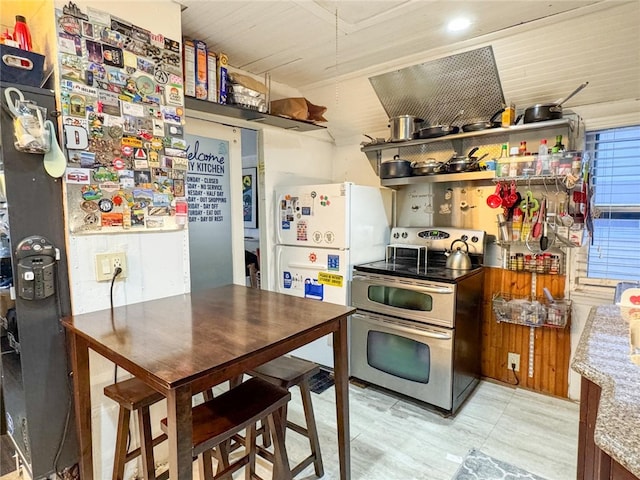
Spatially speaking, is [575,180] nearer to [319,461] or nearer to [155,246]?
[319,461]

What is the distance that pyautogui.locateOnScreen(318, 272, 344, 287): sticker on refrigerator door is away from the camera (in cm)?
→ 290

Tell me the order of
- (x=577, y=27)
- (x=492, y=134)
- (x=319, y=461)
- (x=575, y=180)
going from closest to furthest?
(x=319, y=461), (x=577, y=27), (x=575, y=180), (x=492, y=134)

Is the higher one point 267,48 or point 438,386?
point 267,48

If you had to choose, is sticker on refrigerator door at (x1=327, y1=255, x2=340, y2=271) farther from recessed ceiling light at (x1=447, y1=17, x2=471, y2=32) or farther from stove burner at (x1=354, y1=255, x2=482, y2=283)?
recessed ceiling light at (x1=447, y1=17, x2=471, y2=32)

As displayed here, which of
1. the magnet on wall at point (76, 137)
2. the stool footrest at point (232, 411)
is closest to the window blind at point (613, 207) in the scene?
the stool footrest at point (232, 411)

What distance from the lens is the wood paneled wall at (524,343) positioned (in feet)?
8.77

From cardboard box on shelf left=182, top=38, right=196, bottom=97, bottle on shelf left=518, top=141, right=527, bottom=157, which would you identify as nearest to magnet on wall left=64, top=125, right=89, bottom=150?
cardboard box on shelf left=182, top=38, right=196, bottom=97

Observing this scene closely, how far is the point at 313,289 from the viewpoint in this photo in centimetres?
308

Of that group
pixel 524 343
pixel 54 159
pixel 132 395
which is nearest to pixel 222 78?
pixel 54 159

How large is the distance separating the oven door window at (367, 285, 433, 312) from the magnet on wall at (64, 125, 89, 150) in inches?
78.6

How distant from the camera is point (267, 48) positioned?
255cm

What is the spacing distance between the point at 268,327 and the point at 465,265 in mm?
1837

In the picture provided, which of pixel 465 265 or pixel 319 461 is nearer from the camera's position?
pixel 319 461

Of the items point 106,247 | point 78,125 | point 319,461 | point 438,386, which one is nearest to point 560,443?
point 438,386
